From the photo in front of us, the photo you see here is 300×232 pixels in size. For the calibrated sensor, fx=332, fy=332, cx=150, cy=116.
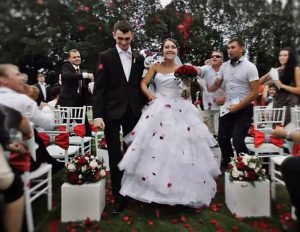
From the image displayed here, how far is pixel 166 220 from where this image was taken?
3348mm

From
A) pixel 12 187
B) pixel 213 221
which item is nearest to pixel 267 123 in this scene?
pixel 213 221

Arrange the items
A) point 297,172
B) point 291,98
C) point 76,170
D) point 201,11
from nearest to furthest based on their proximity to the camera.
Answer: point 297,172, point 76,170, point 201,11, point 291,98

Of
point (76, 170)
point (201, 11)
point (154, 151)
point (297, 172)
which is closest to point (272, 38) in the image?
point (201, 11)

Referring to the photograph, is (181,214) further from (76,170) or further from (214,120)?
(214,120)

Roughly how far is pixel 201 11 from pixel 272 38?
86 centimetres

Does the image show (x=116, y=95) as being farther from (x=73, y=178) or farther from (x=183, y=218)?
(x=183, y=218)

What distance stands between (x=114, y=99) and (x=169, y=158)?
90 centimetres

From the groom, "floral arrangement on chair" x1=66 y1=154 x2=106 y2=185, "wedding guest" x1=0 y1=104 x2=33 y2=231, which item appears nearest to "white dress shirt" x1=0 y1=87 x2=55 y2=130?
"wedding guest" x1=0 y1=104 x2=33 y2=231

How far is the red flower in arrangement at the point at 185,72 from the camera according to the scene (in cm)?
379

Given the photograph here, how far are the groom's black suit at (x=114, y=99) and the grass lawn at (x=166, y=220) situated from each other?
0.33 meters

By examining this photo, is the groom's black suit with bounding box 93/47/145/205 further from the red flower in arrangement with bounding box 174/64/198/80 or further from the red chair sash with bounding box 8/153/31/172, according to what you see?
the red chair sash with bounding box 8/153/31/172

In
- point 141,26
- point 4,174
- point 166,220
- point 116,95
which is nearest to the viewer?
point 4,174

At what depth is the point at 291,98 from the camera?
4.86m

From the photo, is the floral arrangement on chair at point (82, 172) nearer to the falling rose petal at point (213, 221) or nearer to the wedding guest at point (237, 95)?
the falling rose petal at point (213, 221)
